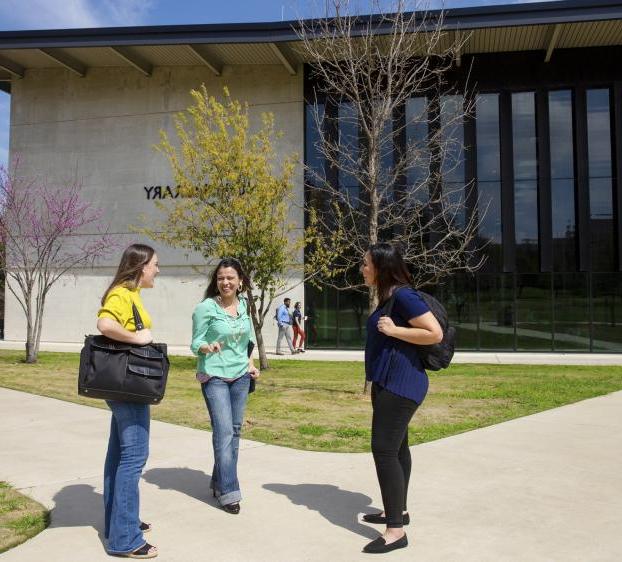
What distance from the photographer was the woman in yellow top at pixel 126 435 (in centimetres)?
360

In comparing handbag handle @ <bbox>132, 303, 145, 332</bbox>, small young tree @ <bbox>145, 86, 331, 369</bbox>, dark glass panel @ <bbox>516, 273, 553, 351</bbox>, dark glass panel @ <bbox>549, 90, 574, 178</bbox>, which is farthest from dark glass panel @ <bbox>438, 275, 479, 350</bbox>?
handbag handle @ <bbox>132, 303, 145, 332</bbox>

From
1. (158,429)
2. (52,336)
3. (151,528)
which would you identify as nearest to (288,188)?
(158,429)

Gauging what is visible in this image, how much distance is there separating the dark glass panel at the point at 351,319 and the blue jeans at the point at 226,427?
1769cm

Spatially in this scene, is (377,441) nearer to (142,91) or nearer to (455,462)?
(455,462)

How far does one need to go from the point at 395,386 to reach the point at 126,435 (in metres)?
1.60

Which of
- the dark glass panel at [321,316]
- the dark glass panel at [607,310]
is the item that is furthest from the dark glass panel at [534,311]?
the dark glass panel at [321,316]

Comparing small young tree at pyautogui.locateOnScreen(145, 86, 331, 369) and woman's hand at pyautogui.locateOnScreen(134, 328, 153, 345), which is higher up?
small young tree at pyautogui.locateOnScreen(145, 86, 331, 369)

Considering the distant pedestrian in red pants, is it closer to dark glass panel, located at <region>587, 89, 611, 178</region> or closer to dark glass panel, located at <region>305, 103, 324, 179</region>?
dark glass panel, located at <region>305, 103, 324, 179</region>

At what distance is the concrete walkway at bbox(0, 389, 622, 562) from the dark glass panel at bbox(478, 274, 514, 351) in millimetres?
14393

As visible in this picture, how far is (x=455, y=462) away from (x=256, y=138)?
1083cm

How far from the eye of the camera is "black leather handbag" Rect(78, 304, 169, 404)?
3.58 metres

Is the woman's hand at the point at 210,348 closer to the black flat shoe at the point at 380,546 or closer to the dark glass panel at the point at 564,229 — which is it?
the black flat shoe at the point at 380,546

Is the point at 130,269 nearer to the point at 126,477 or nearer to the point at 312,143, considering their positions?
the point at 126,477

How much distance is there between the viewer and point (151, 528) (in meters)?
4.04
